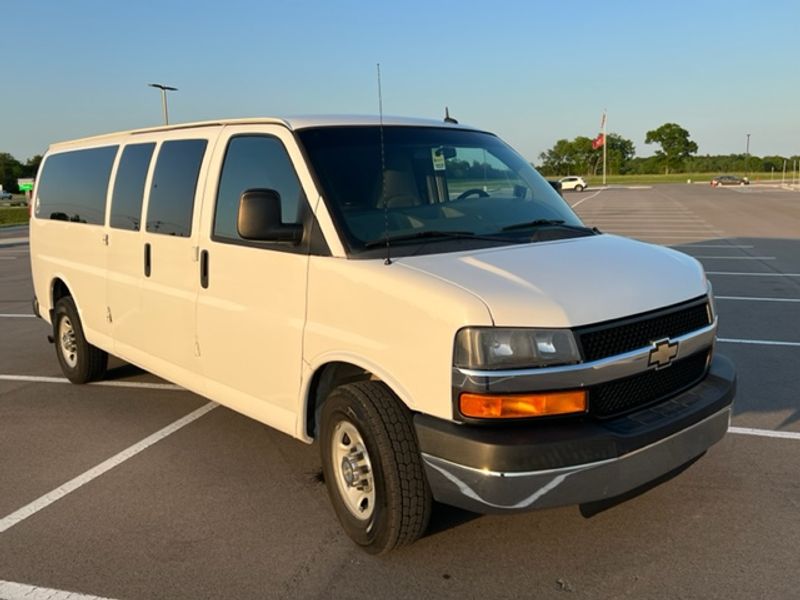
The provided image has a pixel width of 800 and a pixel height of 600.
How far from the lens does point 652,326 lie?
10.5ft

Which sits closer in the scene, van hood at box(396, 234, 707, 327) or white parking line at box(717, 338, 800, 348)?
van hood at box(396, 234, 707, 327)

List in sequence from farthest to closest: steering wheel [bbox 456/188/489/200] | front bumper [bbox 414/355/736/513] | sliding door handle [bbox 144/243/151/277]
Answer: sliding door handle [bbox 144/243/151/277]
steering wheel [bbox 456/188/489/200]
front bumper [bbox 414/355/736/513]

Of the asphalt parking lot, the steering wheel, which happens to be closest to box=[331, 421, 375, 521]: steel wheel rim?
the asphalt parking lot

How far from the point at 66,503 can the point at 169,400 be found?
184 cm

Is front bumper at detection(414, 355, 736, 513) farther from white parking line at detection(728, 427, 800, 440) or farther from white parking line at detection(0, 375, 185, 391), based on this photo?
white parking line at detection(0, 375, 185, 391)

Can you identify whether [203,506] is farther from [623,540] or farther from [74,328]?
[74,328]

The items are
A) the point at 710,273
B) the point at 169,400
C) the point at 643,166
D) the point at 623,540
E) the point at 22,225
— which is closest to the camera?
the point at 623,540

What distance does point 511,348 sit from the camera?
9.40 ft

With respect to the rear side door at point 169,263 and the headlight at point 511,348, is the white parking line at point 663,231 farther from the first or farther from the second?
the headlight at point 511,348

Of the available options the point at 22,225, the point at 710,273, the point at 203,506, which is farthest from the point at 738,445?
the point at 22,225

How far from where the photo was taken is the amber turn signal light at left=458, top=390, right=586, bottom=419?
113 inches

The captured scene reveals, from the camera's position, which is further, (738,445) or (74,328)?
(74,328)

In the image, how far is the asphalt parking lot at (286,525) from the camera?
317cm

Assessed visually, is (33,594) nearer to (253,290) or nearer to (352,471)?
(352,471)
